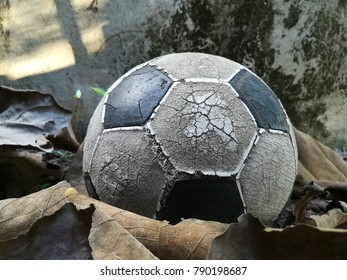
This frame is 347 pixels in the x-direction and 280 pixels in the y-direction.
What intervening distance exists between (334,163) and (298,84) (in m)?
0.51

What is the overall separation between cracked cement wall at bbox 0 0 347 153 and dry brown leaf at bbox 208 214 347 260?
1692 millimetres

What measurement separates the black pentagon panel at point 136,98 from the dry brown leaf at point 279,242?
0.68m

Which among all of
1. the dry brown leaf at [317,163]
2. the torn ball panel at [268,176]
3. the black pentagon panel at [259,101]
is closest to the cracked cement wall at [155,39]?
the dry brown leaf at [317,163]

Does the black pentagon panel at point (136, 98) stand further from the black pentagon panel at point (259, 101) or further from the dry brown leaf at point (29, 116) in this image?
the dry brown leaf at point (29, 116)

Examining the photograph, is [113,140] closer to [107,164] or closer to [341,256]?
[107,164]

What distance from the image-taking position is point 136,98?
191cm

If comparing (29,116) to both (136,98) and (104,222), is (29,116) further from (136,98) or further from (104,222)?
(104,222)

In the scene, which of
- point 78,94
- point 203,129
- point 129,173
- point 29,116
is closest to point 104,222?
point 129,173

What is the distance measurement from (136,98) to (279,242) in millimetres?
799

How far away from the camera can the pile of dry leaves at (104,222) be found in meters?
1.29

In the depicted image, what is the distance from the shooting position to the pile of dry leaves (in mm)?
1287

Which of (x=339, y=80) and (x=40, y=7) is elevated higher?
(x=40, y=7)

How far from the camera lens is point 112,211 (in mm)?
1711
